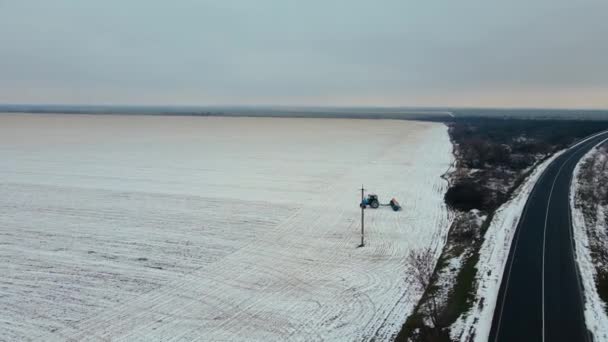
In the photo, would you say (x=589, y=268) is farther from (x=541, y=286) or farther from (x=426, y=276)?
(x=426, y=276)

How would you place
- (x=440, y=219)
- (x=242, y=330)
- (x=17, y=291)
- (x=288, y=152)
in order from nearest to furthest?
(x=242, y=330) < (x=17, y=291) < (x=440, y=219) < (x=288, y=152)

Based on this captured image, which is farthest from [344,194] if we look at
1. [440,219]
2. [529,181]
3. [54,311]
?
[54,311]

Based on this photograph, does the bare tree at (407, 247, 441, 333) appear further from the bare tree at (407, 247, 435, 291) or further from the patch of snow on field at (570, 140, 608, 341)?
the patch of snow on field at (570, 140, 608, 341)

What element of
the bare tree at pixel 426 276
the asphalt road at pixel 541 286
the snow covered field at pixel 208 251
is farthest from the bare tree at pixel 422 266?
the asphalt road at pixel 541 286

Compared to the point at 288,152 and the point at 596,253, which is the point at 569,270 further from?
the point at 288,152

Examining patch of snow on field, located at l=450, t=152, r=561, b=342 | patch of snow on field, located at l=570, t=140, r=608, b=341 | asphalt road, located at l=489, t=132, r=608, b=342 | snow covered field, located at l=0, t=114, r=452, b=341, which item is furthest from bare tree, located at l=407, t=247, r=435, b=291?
patch of snow on field, located at l=570, t=140, r=608, b=341

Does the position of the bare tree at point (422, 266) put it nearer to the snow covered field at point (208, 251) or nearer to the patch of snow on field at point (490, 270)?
the snow covered field at point (208, 251)
